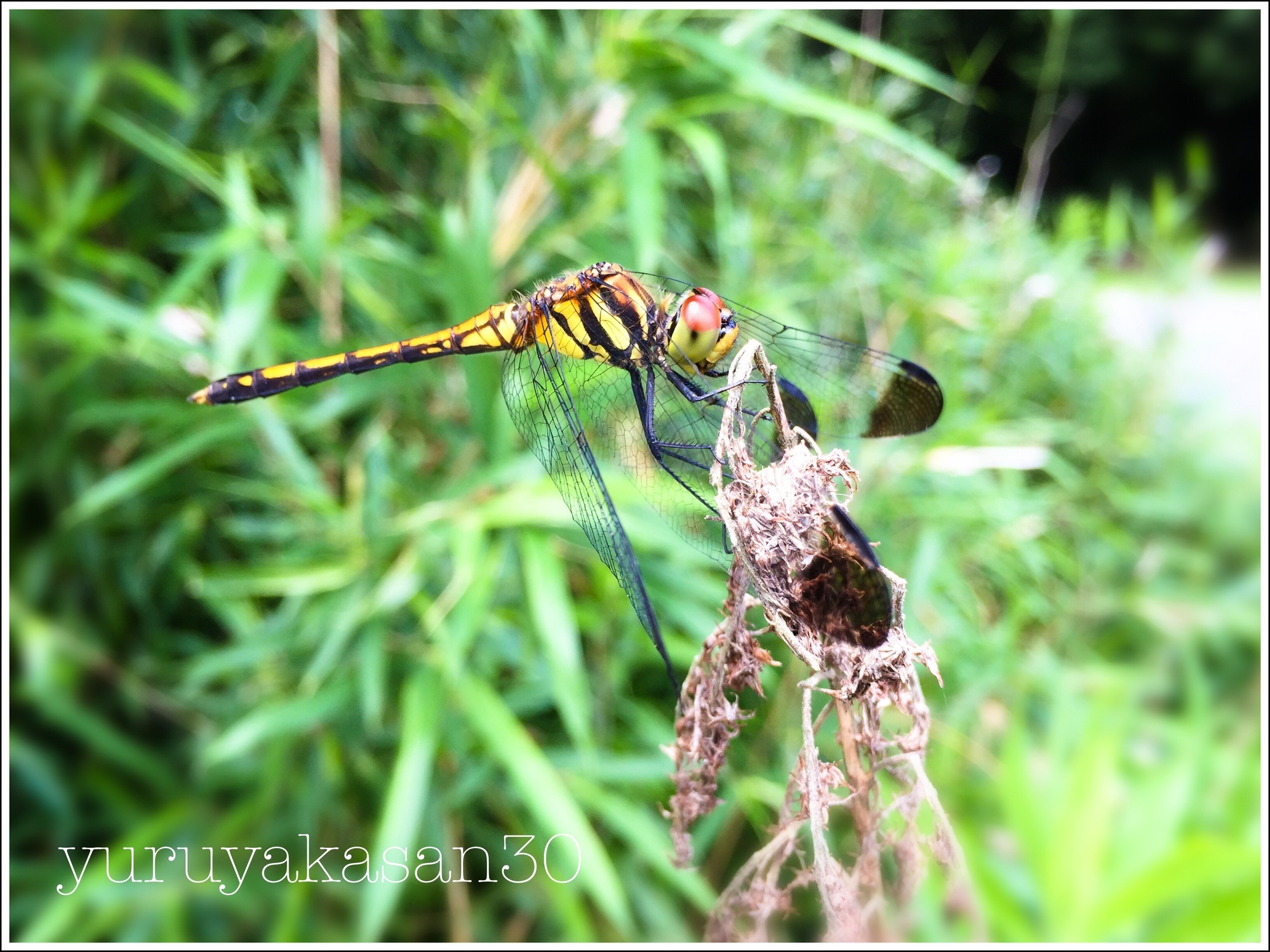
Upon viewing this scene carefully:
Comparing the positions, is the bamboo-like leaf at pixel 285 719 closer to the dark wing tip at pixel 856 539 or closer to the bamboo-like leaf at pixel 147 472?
the bamboo-like leaf at pixel 147 472

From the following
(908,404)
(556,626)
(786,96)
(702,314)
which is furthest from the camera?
(786,96)

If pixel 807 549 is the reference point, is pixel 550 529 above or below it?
above

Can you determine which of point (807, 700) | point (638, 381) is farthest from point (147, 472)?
point (807, 700)

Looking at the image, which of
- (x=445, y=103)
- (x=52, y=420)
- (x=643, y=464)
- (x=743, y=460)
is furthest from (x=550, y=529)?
(x=52, y=420)

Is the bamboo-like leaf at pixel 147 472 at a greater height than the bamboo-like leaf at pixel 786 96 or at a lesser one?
lesser

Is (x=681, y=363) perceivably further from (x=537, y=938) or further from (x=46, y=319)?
(x=46, y=319)

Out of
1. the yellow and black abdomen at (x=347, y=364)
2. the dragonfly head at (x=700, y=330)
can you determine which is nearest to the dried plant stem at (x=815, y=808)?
the dragonfly head at (x=700, y=330)

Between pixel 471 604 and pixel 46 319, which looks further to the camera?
pixel 46 319

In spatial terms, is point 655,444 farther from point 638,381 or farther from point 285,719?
point 285,719
